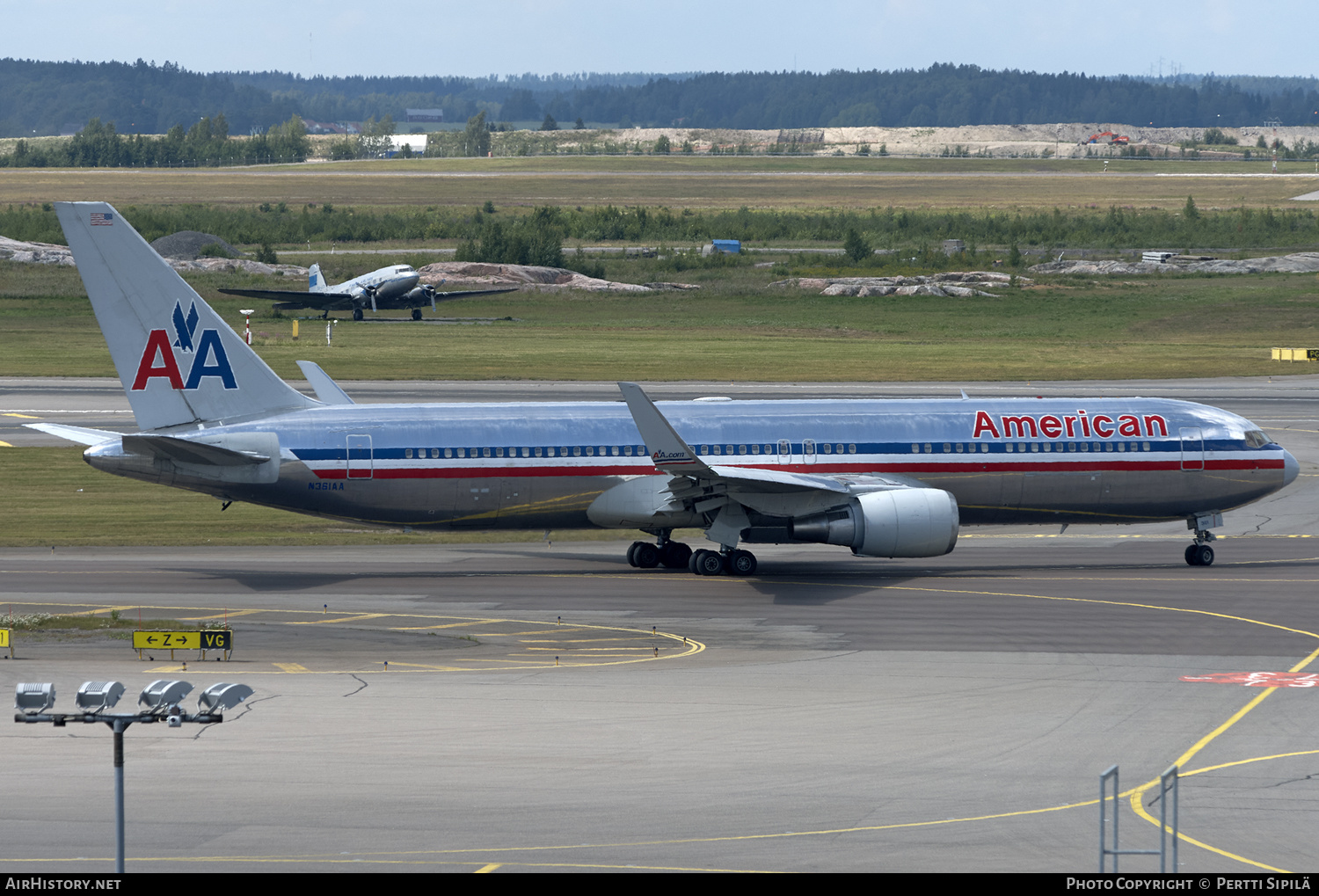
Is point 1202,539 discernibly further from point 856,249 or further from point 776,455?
point 856,249

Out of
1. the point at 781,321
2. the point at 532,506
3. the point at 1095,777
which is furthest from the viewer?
the point at 781,321

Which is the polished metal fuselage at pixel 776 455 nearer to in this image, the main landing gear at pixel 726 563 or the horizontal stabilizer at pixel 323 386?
the main landing gear at pixel 726 563

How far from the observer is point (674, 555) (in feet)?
142

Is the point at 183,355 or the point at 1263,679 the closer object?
the point at 1263,679

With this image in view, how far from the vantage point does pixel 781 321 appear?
11238cm

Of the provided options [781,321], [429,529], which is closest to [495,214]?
[781,321]

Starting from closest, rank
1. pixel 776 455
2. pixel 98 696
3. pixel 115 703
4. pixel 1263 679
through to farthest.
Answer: pixel 115 703 < pixel 98 696 < pixel 1263 679 < pixel 776 455

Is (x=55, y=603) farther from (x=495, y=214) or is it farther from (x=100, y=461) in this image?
(x=495, y=214)

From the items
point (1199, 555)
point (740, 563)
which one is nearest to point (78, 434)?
point (740, 563)

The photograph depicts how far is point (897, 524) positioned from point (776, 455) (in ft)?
15.0

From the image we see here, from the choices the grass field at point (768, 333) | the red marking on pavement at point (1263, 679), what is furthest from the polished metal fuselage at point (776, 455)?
the grass field at point (768, 333)

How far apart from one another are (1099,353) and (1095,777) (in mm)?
76722

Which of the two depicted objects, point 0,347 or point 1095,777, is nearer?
point 1095,777

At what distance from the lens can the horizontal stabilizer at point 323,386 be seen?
4475 centimetres
